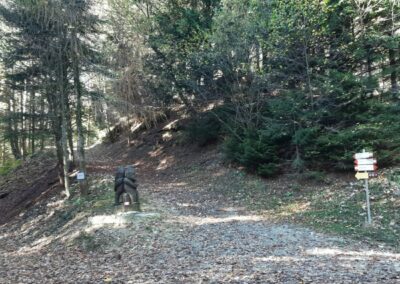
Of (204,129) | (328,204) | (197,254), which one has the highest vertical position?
(204,129)

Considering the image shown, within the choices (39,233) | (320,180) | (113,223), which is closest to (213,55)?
(320,180)

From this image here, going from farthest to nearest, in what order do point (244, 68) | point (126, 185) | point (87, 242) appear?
point (244, 68), point (126, 185), point (87, 242)

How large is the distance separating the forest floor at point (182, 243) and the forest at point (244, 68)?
177 cm

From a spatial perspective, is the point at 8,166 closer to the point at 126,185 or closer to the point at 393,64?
the point at 126,185

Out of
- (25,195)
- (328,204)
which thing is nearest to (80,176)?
(25,195)

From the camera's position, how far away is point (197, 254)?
8156 mm

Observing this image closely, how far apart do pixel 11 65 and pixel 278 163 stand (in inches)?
447

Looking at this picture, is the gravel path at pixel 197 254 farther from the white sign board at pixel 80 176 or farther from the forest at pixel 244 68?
the forest at pixel 244 68

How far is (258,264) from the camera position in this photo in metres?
7.08

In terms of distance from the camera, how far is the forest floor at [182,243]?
265 inches

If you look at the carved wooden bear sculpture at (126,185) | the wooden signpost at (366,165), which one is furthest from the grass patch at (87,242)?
the wooden signpost at (366,165)

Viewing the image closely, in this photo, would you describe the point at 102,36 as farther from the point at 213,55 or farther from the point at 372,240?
the point at 372,240

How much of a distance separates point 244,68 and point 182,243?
852 centimetres

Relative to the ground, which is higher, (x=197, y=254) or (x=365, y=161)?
(x=365, y=161)
